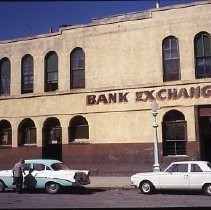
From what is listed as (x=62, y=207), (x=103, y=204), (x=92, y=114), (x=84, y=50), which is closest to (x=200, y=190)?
(x=103, y=204)

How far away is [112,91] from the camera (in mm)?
24656

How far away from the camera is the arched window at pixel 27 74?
2761cm

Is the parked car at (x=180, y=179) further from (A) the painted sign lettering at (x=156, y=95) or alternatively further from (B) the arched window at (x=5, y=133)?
(B) the arched window at (x=5, y=133)

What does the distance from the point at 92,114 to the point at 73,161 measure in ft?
10.3

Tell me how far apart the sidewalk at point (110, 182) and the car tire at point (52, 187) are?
8.53ft

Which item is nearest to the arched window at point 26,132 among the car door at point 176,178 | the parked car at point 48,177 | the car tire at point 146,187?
the parked car at point 48,177

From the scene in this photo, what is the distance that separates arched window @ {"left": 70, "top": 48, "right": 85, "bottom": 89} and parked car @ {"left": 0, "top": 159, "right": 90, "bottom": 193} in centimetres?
810

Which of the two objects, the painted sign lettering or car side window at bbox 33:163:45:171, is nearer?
car side window at bbox 33:163:45:171

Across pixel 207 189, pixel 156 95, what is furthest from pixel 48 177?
pixel 156 95

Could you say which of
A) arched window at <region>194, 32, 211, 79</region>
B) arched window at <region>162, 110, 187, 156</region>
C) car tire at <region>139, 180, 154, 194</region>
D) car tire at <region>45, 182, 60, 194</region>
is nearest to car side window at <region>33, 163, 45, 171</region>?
car tire at <region>45, 182, 60, 194</region>

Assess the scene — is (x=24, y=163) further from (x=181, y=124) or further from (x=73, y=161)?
(x=181, y=124)

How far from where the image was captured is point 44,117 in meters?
26.6

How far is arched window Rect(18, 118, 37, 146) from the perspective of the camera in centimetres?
2729

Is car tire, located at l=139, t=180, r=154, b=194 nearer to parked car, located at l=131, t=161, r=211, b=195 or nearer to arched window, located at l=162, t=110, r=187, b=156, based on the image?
parked car, located at l=131, t=161, r=211, b=195
